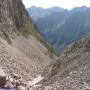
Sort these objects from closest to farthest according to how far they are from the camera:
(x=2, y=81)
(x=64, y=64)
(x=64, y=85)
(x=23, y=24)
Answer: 1. (x=64, y=85)
2. (x=2, y=81)
3. (x=64, y=64)
4. (x=23, y=24)

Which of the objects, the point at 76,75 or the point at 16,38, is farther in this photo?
the point at 16,38

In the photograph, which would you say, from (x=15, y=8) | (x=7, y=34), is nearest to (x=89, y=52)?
(x=7, y=34)

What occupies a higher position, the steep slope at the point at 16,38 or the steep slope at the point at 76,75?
the steep slope at the point at 16,38

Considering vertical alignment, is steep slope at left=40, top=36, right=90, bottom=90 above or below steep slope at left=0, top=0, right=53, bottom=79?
below

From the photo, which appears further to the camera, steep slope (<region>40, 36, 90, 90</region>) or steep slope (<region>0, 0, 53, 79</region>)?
steep slope (<region>0, 0, 53, 79</region>)

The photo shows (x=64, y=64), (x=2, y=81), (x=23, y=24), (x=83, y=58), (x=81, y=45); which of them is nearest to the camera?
(x=2, y=81)

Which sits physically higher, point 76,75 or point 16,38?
point 16,38

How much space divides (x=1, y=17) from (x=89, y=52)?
2096 inches

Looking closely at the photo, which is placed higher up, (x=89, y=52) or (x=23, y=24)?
(x=23, y=24)

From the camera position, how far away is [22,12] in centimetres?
12412

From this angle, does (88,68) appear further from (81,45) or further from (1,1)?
(1,1)

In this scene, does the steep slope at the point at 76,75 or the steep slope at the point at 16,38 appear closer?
the steep slope at the point at 76,75

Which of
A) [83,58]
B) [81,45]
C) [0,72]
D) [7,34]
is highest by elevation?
[7,34]

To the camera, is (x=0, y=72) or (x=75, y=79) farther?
(x=0, y=72)
